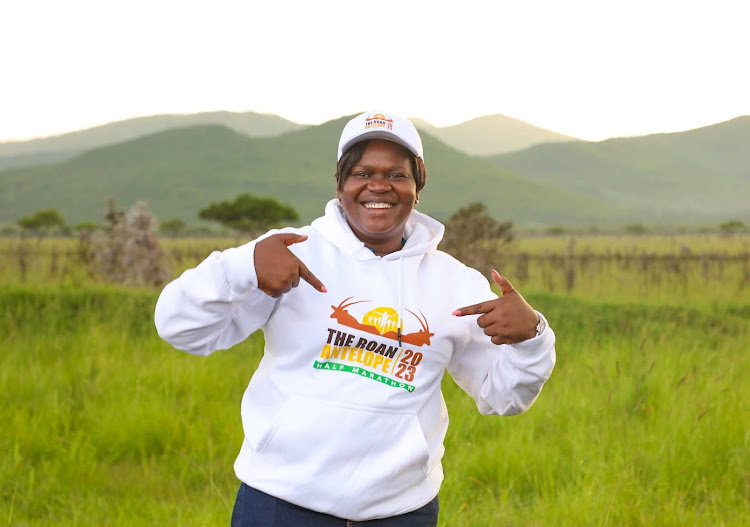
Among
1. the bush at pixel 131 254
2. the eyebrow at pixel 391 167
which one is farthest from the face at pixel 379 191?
the bush at pixel 131 254

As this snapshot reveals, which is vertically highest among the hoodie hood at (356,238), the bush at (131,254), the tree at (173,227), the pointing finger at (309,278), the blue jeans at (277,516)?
the hoodie hood at (356,238)

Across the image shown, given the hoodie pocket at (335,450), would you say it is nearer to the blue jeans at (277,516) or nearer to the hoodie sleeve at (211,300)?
the blue jeans at (277,516)

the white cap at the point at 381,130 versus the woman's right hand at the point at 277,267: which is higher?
the white cap at the point at 381,130

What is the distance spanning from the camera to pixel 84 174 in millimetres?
179875

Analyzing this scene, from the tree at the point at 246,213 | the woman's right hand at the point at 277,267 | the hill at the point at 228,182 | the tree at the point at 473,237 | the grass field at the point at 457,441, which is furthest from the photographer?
the hill at the point at 228,182

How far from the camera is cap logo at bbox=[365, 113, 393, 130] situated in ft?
8.09

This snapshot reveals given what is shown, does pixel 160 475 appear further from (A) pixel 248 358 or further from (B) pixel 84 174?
(B) pixel 84 174

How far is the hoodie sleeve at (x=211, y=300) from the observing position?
223 centimetres

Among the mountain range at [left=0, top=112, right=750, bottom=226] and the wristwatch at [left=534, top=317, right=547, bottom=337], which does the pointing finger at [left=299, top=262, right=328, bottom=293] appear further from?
the mountain range at [left=0, top=112, right=750, bottom=226]

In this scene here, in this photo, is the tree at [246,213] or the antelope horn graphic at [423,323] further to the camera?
the tree at [246,213]

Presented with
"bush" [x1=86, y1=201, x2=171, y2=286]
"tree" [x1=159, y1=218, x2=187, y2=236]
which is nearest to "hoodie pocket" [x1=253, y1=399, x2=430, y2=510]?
"bush" [x1=86, y1=201, x2=171, y2=286]

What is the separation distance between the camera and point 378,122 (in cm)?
247

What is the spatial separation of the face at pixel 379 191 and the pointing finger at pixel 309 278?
0.32m

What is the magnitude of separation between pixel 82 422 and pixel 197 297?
3749 mm
